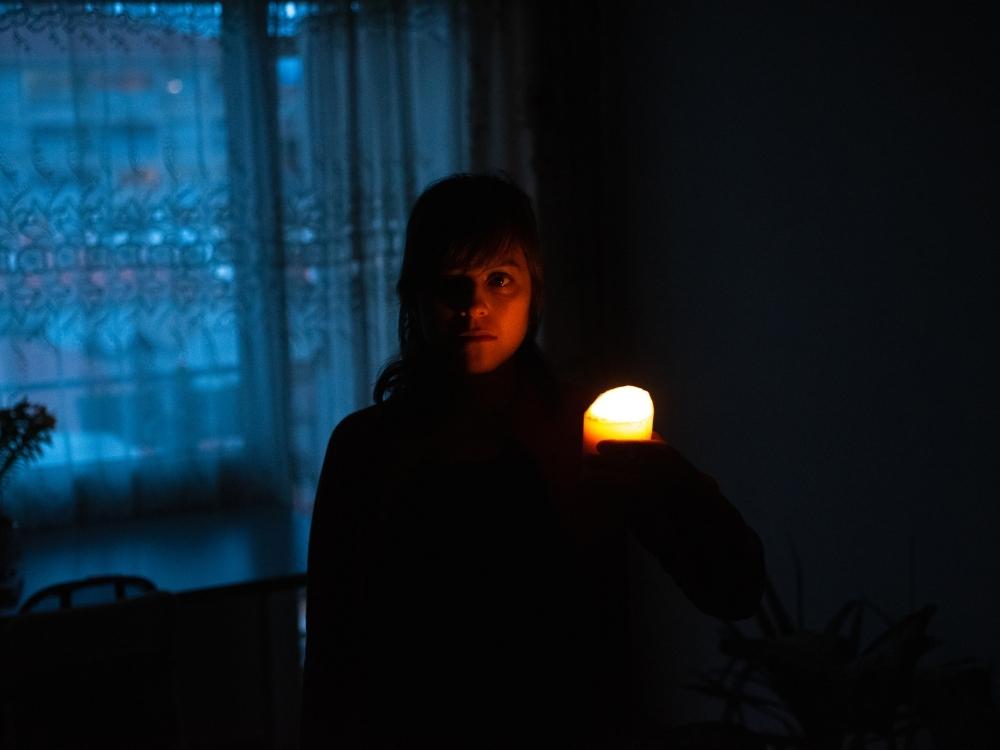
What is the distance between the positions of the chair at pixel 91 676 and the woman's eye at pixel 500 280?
0.96 m

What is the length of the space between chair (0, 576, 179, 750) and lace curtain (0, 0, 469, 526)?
96cm

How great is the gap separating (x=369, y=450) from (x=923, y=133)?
4.19ft

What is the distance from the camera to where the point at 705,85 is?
2.52 metres

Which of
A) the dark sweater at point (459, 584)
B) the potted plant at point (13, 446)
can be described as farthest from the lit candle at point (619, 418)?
the potted plant at point (13, 446)

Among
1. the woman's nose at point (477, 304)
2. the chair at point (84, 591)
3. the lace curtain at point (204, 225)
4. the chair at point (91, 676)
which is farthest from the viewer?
the lace curtain at point (204, 225)

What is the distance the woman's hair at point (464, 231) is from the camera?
1295 millimetres

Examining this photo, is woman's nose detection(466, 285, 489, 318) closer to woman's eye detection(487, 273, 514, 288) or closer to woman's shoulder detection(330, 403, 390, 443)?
woman's eye detection(487, 273, 514, 288)

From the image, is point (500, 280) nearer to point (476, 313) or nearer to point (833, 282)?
point (476, 313)

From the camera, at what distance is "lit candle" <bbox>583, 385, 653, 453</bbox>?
3.52ft

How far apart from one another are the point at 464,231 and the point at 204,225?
1.62 metres

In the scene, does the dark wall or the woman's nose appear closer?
the woman's nose

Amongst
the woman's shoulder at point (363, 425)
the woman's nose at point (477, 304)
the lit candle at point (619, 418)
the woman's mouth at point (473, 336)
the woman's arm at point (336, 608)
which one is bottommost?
the woman's arm at point (336, 608)

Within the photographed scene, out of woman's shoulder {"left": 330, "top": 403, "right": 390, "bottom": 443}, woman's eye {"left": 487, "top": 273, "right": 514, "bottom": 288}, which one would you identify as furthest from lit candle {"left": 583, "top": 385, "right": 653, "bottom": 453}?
woman's shoulder {"left": 330, "top": 403, "right": 390, "bottom": 443}

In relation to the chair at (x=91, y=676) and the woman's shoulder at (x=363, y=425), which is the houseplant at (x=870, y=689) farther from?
the chair at (x=91, y=676)
